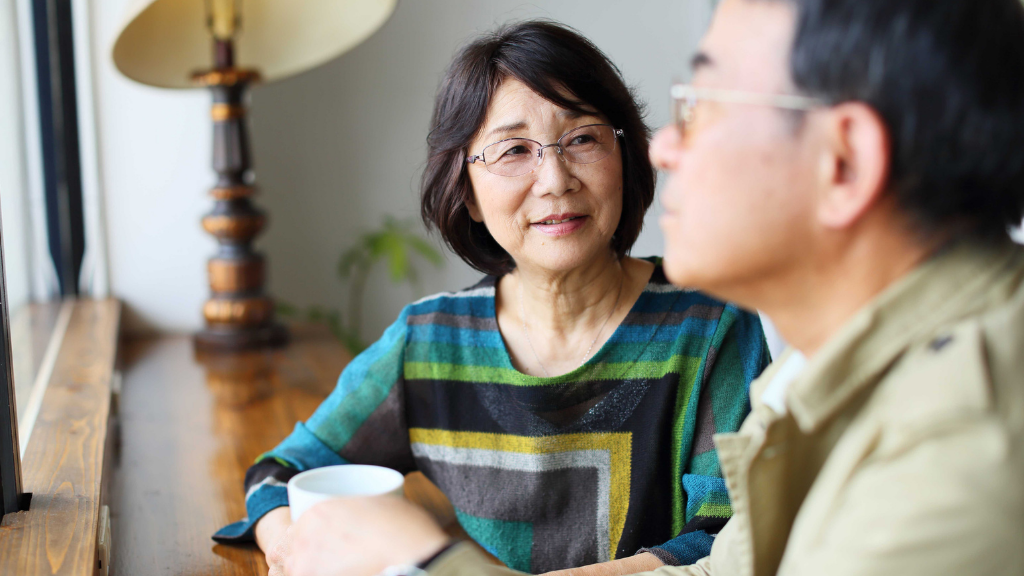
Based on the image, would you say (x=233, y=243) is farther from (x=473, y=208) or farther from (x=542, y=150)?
(x=542, y=150)

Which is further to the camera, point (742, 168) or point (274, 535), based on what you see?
point (274, 535)

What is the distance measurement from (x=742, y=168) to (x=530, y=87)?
62 centimetres

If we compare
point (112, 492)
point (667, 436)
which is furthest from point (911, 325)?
point (112, 492)

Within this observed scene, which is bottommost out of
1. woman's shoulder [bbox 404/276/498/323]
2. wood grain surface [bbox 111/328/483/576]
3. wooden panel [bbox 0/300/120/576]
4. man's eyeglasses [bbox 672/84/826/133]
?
wood grain surface [bbox 111/328/483/576]

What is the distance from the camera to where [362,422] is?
1.36 meters

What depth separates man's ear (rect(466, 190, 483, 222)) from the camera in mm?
1401

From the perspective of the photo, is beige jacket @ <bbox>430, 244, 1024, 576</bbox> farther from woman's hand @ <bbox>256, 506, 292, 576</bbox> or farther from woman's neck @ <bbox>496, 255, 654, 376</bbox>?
woman's neck @ <bbox>496, 255, 654, 376</bbox>

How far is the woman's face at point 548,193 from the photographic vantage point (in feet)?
4.07

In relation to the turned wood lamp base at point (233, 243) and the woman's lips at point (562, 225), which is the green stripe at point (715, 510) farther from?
the turned wood lamp base at point (233, 243)

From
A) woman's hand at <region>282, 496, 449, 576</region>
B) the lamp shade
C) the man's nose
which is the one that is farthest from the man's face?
the lamp shade

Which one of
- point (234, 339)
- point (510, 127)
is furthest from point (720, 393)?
point (234, 339)

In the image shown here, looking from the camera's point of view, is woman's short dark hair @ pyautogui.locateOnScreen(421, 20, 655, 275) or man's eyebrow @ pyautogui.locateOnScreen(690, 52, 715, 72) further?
woman's short dark hair @ pyautogui.locateOnScreen(421, 20, 655, 275)

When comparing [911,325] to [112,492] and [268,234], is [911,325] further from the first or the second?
[268,234]

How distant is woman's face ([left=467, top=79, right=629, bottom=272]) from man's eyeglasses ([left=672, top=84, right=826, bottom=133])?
46cm
